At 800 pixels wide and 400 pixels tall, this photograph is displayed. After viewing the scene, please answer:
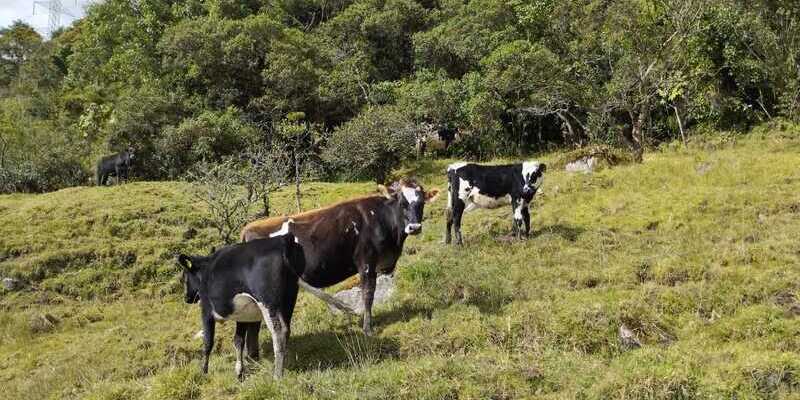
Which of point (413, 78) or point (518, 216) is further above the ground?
point (413, 78)

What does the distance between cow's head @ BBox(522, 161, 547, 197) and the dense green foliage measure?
8.33 meters

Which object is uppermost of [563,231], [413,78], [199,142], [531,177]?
[413,78]

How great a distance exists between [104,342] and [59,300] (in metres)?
4.32

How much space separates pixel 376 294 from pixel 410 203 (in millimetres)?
1897

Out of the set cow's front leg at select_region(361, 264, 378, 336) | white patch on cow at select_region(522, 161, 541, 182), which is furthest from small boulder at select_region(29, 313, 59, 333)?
white patch on cow at select_region(522, 161, 541, 182)

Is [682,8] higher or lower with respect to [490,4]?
lower

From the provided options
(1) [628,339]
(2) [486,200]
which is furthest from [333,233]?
(2) [486,200]

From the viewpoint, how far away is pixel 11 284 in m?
15.0

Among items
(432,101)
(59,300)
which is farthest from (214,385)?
(432,101)

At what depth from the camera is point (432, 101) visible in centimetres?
2714

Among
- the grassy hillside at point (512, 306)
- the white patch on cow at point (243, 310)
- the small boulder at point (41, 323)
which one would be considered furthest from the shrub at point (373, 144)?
the white patch on cow at point (243, 310)

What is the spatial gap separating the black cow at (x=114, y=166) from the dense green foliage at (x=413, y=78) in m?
1.94

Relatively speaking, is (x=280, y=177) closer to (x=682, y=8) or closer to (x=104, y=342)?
(x=104, y=342)

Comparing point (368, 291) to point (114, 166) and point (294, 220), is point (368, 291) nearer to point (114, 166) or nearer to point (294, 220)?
point (294, 220)
